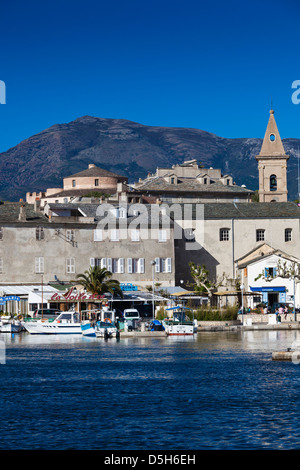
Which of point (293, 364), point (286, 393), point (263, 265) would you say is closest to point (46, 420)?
point (286, 393)

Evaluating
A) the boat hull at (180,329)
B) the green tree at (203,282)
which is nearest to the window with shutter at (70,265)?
the green tree at (203,282)

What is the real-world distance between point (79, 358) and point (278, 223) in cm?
5387

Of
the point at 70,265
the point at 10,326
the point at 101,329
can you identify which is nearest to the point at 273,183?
the point at 70,265

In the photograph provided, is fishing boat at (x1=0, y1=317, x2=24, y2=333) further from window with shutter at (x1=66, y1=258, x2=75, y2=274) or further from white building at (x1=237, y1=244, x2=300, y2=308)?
white building at (x1=237, y1=244, x2=300, y2=308)

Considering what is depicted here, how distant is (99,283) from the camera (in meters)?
81.9

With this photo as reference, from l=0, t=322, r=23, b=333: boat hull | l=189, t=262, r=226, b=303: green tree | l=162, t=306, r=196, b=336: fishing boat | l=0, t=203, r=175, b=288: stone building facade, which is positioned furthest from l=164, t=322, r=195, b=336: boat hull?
l=0, t=203, r=175, b=288: stone building facade

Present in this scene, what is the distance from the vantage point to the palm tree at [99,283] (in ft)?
268

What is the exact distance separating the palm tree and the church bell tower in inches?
1989

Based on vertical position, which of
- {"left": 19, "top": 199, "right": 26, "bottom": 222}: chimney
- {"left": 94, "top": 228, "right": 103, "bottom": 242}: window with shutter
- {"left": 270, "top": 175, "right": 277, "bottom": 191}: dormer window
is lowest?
{"left": 94, "top": 228, "right": 103, "bottom": 242}: window with shutter

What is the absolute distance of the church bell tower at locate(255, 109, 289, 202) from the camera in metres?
129

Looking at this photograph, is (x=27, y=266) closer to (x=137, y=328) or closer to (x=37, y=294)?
(x=37, y=294)

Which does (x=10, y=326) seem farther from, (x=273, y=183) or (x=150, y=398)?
(x=273, y=183)

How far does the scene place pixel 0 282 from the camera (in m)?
85.8

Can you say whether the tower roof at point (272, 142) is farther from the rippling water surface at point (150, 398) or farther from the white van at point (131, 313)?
the rippling water surface at point (150, 398)
